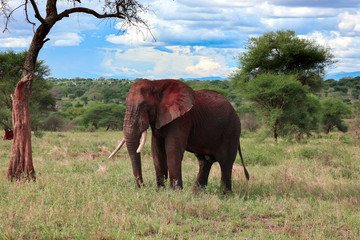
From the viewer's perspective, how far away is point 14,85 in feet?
82.0

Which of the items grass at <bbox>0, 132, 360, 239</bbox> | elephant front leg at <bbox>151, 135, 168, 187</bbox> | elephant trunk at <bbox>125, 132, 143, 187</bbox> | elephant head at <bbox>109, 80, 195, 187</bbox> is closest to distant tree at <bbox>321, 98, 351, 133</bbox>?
grass at <bbox>0, 132, 360, 239</bbox>

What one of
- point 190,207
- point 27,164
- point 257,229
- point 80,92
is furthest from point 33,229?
point 80,92

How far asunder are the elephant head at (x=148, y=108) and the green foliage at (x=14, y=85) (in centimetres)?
1786

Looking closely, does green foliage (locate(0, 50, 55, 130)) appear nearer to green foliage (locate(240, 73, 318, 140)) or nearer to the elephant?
green foliage (locate(240, 73, 318, 140))

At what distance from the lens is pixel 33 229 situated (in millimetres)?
5453

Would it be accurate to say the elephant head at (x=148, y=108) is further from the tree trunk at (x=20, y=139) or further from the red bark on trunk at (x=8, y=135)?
the red bark on trunk at (x=8, y=135)

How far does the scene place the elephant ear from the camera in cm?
789

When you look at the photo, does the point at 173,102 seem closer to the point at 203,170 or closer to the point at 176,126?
the point at 176,126

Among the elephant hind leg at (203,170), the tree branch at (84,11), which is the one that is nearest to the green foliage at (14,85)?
the tree branch at (84,11)

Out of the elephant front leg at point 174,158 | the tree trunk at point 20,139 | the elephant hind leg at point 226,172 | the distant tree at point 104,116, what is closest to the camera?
the elephant front leg at point 174,158

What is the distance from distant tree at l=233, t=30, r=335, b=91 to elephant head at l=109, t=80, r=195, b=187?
2021cm

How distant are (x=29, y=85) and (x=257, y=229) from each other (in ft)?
22.4

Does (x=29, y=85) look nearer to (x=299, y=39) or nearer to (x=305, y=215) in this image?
(x=305, y=215)

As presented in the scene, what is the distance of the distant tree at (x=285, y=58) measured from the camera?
2750cm
